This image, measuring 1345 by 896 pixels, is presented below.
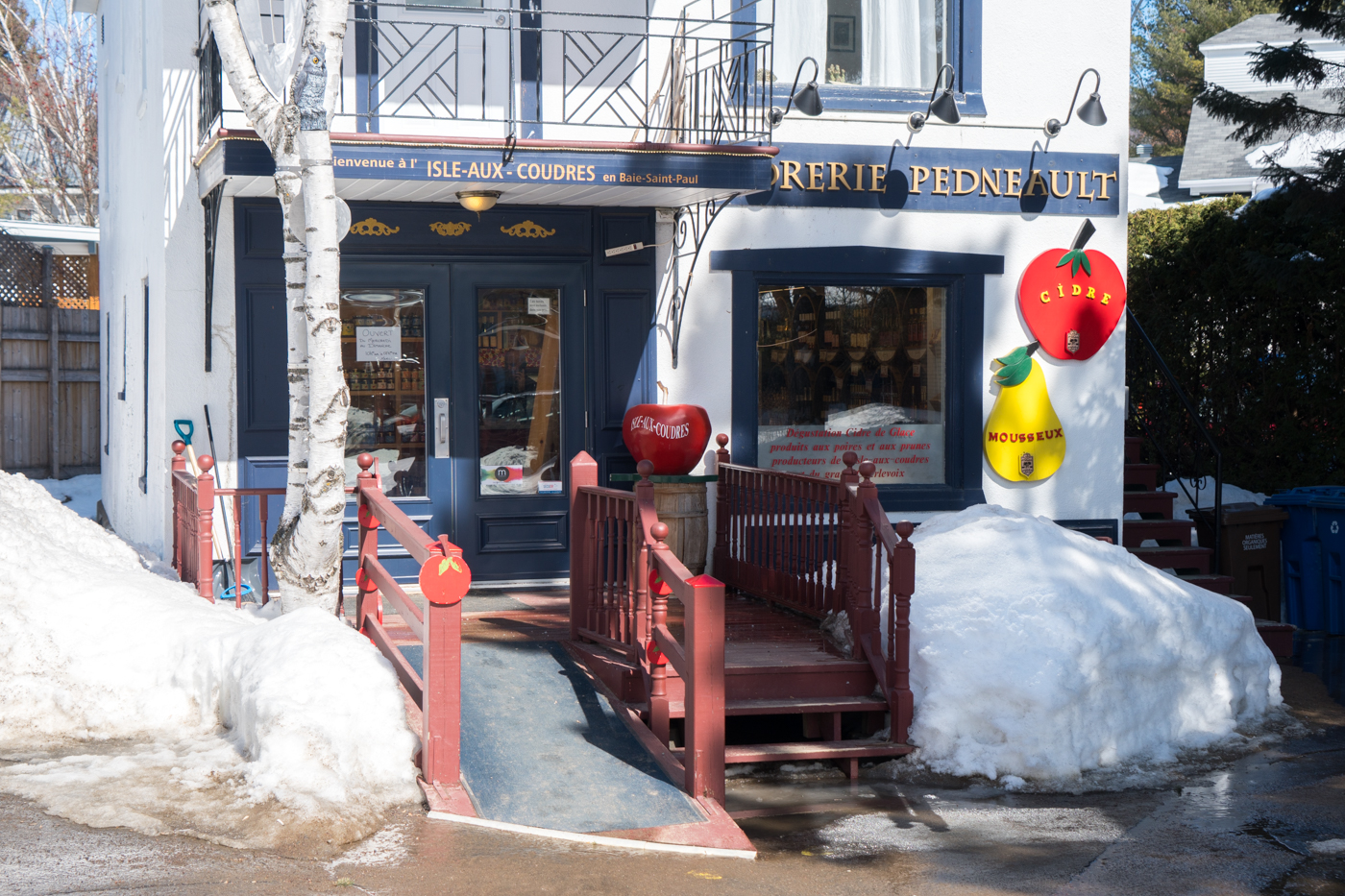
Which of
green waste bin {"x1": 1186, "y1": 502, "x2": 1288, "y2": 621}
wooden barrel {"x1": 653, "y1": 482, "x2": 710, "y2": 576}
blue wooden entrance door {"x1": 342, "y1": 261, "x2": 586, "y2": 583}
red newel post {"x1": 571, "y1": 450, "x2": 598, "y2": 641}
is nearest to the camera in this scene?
red newel post {"x1": 571, "y1": 450, "x2": 598, "y2": 641}

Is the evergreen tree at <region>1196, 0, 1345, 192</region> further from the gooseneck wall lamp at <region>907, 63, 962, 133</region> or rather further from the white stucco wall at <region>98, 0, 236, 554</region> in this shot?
the white stucco wall at <region>98, 0, 236, 554</region>

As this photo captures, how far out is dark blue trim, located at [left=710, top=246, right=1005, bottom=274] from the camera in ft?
32.1

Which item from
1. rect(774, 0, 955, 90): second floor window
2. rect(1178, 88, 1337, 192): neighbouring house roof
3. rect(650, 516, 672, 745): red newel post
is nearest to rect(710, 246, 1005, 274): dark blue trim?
rect(774, 0, 955, 90): second floor window

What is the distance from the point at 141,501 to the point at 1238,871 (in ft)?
27.5

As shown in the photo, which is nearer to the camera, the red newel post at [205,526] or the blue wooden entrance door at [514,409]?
the red newel post at [205,526]

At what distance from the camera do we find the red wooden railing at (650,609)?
591 cm

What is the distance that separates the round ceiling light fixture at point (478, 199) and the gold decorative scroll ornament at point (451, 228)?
1.61ft

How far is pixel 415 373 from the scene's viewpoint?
30.9 ft

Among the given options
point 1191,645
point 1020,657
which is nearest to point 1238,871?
point 1020,657

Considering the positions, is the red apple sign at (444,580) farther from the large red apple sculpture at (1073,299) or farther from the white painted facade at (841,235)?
the large red apple sculpture at (1073,299)

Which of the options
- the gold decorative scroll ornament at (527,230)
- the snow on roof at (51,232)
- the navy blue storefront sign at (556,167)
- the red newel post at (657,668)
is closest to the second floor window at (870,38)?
the navy blue storefront sign at (556,167)

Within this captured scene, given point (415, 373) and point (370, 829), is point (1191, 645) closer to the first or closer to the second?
point (370, 829)

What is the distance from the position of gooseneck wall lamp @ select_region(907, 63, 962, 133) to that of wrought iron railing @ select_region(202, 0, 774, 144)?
1.17 m

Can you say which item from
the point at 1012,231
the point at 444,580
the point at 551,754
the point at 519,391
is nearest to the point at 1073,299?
the point at 1012,231
